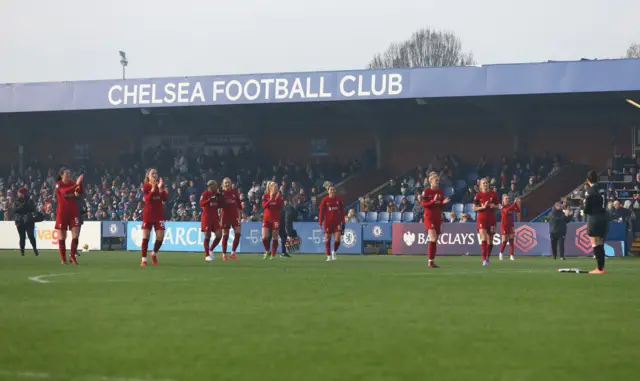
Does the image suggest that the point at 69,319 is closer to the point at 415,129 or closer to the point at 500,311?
the point at 500,311

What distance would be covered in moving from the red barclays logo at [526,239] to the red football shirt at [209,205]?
46.3 ft

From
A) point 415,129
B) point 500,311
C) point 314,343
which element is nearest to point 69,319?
point 314,343

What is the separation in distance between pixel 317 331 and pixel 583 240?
2944cm

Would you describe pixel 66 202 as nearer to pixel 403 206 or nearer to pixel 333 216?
pixel 333 216

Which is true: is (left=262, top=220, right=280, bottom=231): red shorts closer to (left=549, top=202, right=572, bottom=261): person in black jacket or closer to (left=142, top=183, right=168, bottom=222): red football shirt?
(left=142, top=183, right=168, bottom=222): red football shirt

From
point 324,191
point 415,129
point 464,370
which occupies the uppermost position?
point 415,129

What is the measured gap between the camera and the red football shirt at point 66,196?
23.6m

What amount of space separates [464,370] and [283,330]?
8.80 feet

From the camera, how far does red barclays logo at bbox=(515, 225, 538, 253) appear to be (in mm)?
38125

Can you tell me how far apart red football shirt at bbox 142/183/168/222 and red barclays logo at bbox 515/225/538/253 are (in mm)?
18068

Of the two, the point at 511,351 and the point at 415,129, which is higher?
the point at 415,129

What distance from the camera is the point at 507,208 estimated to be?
32625 millimetres

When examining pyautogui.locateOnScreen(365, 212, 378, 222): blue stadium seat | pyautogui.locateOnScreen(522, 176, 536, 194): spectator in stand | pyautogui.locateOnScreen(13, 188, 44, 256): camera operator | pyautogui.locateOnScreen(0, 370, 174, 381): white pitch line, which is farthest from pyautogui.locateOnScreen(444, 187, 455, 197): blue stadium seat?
pyautogui.locateOnScreen(0, 370, 174, 381): white pitch line

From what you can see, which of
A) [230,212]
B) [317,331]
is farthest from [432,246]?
[317,331]
